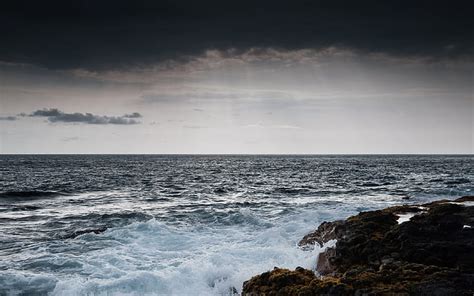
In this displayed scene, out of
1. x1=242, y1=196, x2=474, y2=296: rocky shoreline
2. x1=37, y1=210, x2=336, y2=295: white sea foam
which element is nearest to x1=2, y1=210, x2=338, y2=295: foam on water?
x1=37, y1=210, x2=336, y2=295: white sea foam

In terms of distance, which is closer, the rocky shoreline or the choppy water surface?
the rocky shoreline

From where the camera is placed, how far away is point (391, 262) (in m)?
9.82

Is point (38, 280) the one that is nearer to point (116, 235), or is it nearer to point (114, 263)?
point (114, 263)

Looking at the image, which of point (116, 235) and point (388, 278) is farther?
point (116, 235)

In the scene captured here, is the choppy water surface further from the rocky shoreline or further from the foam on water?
the rocky shoreline

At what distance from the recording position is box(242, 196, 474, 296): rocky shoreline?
26.8 ft

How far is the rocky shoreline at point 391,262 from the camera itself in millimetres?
8156

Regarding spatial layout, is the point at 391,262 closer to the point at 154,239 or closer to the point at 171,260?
the point at 171,260

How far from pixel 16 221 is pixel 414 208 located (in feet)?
74.9

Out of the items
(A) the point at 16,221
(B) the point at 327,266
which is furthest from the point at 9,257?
(B) the point at 327,266

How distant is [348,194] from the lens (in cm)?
3744

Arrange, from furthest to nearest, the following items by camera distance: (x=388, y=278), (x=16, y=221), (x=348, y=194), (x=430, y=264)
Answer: (x=348, y=194) → (x=16, y=221) → (x=430, y=264) → (x=388, y=278)

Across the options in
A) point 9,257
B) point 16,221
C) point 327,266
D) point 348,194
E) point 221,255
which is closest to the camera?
point 327,266

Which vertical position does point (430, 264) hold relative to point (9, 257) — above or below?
above
